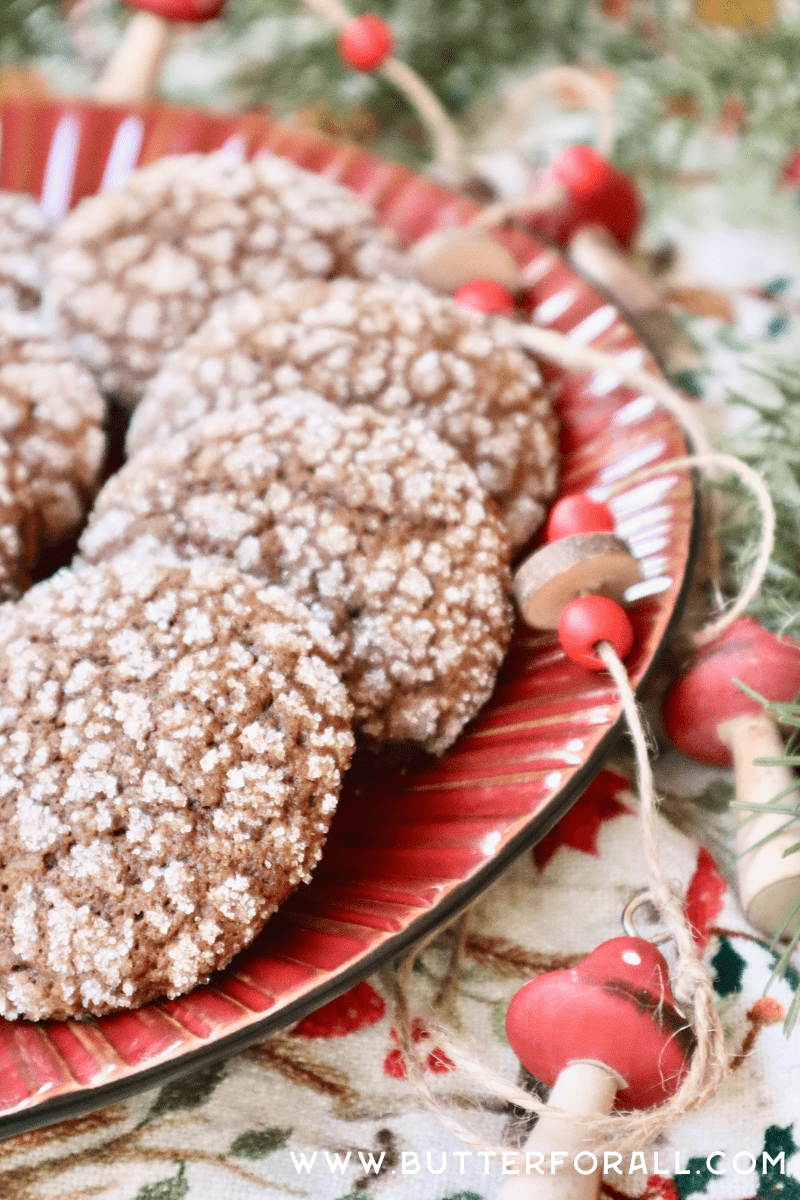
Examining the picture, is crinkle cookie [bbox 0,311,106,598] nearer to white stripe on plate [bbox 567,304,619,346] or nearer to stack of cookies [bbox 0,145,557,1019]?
stack of cookies [bbox 0,145,557,1019]

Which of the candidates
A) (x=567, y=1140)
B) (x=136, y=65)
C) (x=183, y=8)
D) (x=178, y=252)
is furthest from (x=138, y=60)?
(x=567, y=1140)

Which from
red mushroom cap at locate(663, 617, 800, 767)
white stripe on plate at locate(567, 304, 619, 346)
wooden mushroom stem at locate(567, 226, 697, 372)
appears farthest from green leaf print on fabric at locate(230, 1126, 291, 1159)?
wooden mushroom stem at locate(567, 226, 697, 372)

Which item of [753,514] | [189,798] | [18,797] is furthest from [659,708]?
[18,797]

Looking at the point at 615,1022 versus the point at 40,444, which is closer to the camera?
the point at 615,1022

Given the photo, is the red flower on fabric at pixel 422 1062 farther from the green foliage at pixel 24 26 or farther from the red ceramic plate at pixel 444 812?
the green foliage at pixel 24 26

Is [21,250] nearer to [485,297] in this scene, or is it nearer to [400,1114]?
[485,297]

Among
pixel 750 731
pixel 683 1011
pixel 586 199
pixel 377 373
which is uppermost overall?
pixel 586 199

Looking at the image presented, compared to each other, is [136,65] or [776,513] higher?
[136,65]
